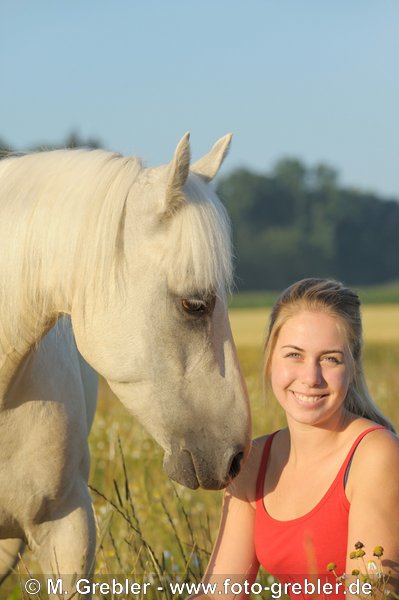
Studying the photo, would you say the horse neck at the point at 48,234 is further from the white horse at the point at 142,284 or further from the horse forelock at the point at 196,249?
the horse forelock at the point at 196,249

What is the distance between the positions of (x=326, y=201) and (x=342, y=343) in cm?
7503

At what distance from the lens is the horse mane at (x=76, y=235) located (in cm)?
258

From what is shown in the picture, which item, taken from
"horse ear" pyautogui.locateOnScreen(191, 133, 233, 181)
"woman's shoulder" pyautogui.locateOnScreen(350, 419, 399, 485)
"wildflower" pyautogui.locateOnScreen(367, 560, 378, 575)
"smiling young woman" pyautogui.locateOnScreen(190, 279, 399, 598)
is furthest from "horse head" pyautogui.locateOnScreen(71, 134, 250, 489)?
"wildflower" pyautogui.locateOnScreen(367, 560, 378, 575)

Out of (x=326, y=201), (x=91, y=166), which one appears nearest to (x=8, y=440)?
(x=91, y=166)

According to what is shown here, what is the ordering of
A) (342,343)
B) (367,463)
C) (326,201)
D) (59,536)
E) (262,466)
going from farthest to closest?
(326,201) < (59,536) < (262,466) < (342,343) < (367,463)

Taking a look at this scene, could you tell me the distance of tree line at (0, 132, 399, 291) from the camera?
2704 inches

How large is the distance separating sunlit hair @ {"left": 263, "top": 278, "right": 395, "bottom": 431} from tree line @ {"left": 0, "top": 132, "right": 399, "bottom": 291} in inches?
2398

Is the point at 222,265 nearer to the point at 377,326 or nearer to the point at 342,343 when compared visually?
the point at 342,343

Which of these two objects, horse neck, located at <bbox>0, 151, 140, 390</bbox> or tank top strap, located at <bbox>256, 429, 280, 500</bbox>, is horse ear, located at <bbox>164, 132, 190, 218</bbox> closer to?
horse neck, located at <bbox>0, 151, 140, 390</bbox>

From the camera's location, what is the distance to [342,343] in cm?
274

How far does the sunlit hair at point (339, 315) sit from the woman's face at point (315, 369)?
34mm

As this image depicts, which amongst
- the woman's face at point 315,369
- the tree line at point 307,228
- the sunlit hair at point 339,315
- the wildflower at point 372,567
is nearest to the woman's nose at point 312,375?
the woman's face at point 315,369

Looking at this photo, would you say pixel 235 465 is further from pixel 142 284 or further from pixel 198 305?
pixel 142 284

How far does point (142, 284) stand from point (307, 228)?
71.9m
